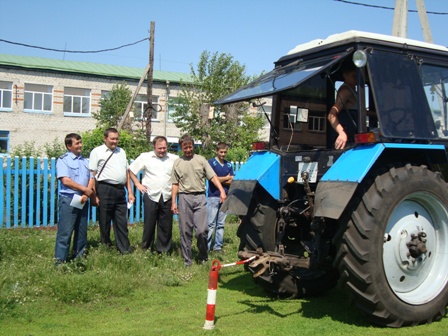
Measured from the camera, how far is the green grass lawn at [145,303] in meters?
5.06

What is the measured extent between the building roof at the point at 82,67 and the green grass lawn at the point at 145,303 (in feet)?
Result: 88.9

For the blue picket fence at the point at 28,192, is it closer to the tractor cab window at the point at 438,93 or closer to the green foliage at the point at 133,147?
the green foliage at the point at 133,147

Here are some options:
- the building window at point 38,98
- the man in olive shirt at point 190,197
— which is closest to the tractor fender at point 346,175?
the man in olive shirt at point 190,197

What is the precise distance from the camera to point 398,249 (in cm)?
525

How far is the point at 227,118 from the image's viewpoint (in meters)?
24.7

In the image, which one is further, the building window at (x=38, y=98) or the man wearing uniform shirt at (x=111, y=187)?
the building window at (x=38, y=98)

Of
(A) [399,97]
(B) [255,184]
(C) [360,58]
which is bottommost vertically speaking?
(B) [255,184]

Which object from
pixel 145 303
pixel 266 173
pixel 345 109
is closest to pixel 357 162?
pixel 345 109

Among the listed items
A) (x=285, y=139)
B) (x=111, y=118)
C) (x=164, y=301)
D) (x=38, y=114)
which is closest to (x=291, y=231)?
(x=285, y=139)

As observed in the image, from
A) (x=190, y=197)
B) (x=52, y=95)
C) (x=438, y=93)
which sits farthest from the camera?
(x=52, y=95)

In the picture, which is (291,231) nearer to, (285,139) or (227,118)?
(285,139)

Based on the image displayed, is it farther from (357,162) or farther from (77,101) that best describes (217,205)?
(77,101)

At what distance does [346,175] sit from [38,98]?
1240 inches

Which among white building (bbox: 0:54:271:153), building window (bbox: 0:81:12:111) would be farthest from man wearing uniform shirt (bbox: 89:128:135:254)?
building window (bbox: 0:81:12:111)
